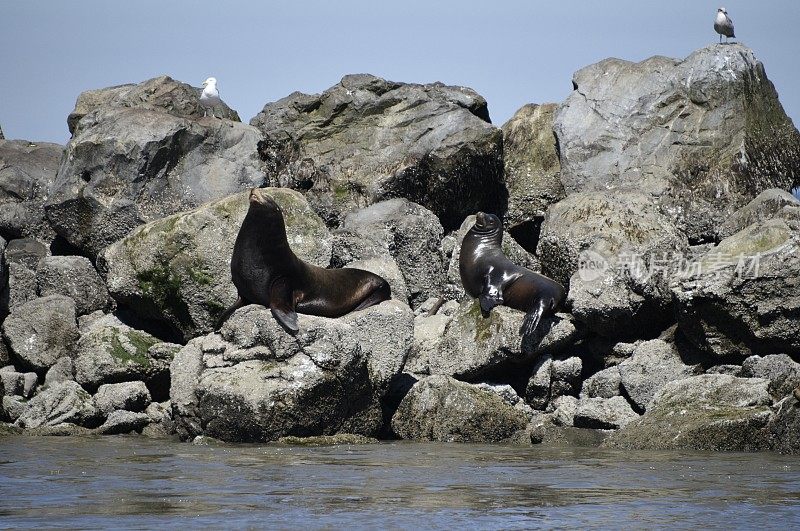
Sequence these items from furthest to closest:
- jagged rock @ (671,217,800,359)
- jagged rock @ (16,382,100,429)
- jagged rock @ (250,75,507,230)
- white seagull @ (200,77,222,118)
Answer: white seagull @ (200,77,222,118) → jagged rock @ (250,75,507,230) → jagged rock @ (671,217,800,359) → jagged rock @ (16,382,100,429)

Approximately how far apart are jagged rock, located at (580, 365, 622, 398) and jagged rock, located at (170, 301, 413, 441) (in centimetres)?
236

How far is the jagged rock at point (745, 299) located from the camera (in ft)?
41.5

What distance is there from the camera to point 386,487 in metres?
8.06

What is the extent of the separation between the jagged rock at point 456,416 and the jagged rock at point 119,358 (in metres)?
3.06

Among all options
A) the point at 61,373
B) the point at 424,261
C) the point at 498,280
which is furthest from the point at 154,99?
the point at 498,280

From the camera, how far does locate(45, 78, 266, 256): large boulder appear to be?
16438 mm

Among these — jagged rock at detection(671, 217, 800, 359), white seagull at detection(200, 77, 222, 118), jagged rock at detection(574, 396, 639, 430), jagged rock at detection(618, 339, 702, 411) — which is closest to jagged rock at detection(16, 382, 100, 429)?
jagged rock at detection(574, 396, 639, 430)

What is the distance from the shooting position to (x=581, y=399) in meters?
12.9

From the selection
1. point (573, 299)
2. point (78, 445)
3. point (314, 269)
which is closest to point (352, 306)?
point (314, 269)

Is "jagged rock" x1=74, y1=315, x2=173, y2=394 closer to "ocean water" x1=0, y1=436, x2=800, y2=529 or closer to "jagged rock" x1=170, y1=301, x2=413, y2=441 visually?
"jagged rock" x1=170, y1=301, x2=413, y2=441

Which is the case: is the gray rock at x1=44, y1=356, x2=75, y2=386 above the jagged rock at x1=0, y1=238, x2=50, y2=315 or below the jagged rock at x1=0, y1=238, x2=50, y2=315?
below

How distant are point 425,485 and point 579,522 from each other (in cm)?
172

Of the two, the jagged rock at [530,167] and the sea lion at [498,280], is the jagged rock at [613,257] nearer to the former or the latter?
the sea lion at [498,280]

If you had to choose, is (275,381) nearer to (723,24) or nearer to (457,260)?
(457,260)
